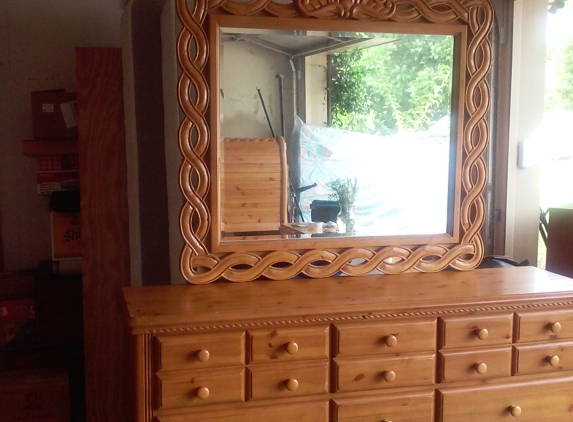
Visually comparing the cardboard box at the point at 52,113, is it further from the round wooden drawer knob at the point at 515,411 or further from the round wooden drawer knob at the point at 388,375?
the round wooden drawer knob at the point at 515,411

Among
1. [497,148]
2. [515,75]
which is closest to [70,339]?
[497,148]

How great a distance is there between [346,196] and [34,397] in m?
1.31

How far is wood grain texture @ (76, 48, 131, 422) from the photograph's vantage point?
208 cm

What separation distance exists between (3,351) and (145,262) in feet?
2.36

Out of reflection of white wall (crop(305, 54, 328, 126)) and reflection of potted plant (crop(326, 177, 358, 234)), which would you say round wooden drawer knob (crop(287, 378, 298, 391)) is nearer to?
reflection of potted plant (crop(326, 177, 358, 234))

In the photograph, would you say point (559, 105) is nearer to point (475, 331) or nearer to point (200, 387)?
point (475, 331)

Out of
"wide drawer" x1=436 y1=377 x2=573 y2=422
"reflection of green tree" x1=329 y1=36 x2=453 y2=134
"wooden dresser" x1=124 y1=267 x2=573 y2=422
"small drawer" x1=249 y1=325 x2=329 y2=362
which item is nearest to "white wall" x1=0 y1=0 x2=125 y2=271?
"wooden dresser" x1=124 y1=267 x2=573 y2=422

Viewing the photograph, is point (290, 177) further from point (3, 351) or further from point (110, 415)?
point (3, 351)

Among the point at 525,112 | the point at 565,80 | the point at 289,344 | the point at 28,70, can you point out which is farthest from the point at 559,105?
the point at 28,70

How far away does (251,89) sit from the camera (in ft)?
5.81

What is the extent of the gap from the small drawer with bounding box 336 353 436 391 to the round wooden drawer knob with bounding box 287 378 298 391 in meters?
0.12

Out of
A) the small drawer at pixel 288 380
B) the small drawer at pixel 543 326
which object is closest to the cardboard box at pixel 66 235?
the small drawer at pixel 288 380

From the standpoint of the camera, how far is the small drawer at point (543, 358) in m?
1.71

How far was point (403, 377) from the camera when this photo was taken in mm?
1628
